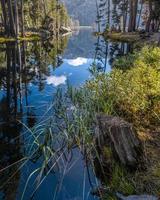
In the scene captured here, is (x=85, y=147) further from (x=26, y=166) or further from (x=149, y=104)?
(x=149, y=104)

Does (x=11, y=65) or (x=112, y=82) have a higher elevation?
(x=112, y=82)

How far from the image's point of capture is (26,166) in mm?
7168

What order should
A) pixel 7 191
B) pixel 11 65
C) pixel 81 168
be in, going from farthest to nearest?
pixel 11 65
pixel 81 168
pixel 7 191

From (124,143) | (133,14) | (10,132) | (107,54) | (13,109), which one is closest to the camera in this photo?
(124,143)

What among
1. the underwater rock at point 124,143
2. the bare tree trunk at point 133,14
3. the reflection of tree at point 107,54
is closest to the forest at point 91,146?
the underwater rock at point 124,143

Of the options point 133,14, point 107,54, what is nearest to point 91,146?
point 107,54

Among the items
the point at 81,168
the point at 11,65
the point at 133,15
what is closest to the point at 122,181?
the point at 81,168

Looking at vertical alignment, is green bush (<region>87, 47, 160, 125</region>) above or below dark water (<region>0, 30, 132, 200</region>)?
above

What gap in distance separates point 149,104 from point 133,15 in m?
49.8

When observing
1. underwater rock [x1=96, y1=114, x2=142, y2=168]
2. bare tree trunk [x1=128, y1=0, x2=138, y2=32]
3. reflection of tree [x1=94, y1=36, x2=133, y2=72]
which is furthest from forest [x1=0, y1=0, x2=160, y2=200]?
bare tree trunk [x1=128, y1=0, x2=138, y2=32]

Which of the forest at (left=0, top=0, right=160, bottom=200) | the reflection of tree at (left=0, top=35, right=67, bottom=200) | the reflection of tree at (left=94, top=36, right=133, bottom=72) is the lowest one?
the reflection of tree at (left=94, top=36, right=133, bottom=72)

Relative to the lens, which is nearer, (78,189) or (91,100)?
(78,189)

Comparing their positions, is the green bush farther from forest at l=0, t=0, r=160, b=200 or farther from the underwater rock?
the underwater rock

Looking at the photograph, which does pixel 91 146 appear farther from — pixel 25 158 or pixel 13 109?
pixel 13 109
